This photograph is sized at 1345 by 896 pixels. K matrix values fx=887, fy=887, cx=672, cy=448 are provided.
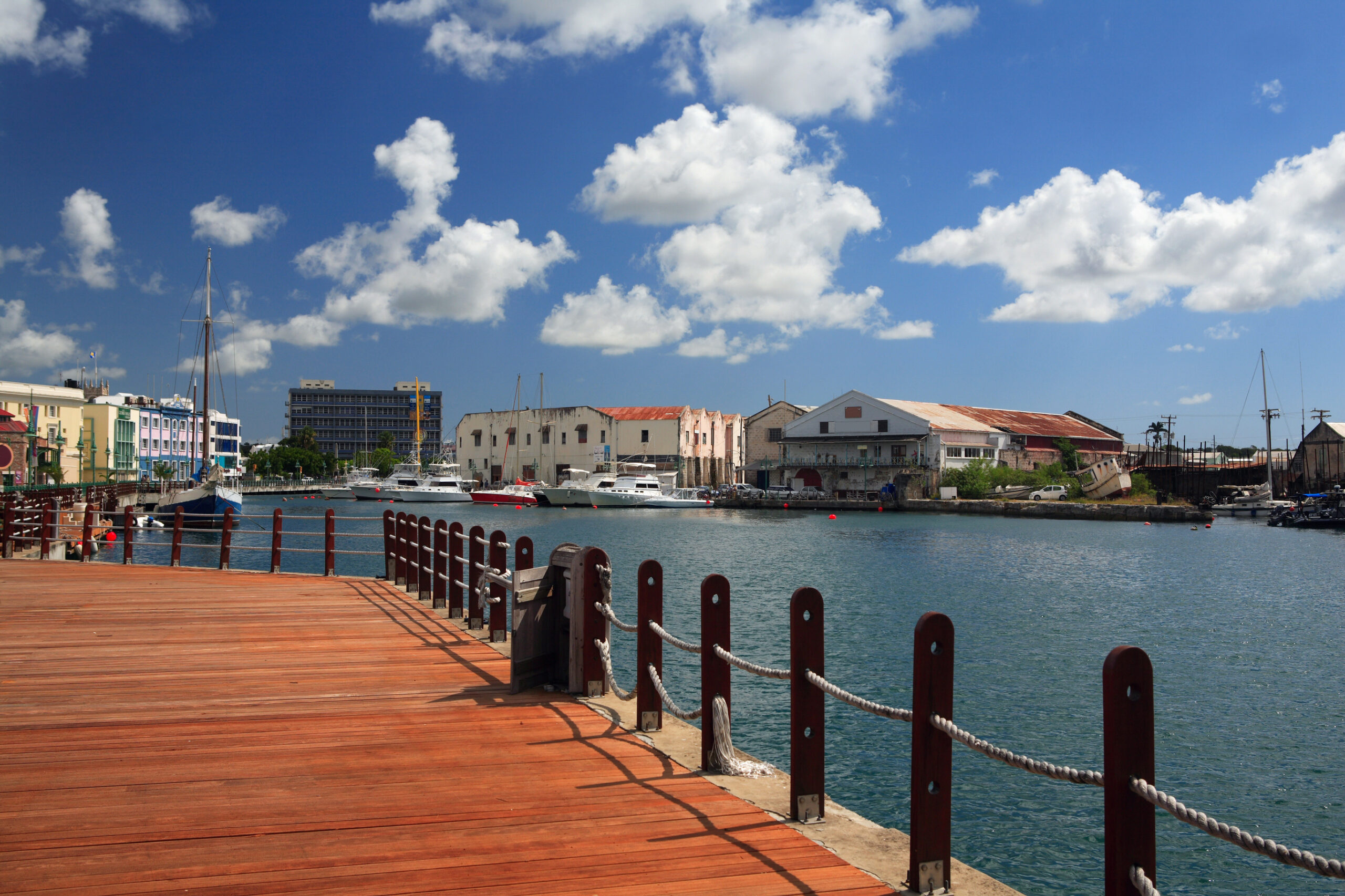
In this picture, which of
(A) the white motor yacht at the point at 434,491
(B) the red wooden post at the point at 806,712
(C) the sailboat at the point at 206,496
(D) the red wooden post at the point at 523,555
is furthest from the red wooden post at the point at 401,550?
(A) the white motor yacht at the point at 434,491

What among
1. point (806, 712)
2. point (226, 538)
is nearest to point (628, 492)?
point (226, 538)

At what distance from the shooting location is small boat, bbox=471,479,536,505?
8450 cm

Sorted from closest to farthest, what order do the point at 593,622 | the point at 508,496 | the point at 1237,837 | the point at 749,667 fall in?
the point at 1237,837 → the point at 749,667 → the point at 593,622 → the point at 508,496

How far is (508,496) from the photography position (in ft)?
277

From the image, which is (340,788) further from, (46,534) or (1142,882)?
(46,534)

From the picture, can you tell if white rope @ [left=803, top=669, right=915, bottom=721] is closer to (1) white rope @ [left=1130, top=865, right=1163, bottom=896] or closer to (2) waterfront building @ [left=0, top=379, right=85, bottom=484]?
(1) white rope @ [left=1130, top=865, right=1163, bottom=896]

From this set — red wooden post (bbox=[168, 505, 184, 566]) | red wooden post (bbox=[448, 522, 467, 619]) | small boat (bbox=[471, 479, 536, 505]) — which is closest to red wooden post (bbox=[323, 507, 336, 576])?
red wooden post (bbox=[168, 505, 184, 566])

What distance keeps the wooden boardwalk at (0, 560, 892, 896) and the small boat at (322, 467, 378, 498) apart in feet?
335

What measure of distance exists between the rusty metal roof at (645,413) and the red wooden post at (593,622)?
86.4 m

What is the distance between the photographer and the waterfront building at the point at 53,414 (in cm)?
7056

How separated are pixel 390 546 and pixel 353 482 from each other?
10949 centimetres

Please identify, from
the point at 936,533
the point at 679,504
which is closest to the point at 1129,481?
the point at 936,533

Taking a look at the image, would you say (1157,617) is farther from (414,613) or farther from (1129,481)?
(1129,481)

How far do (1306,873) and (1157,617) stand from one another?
1574 cm
